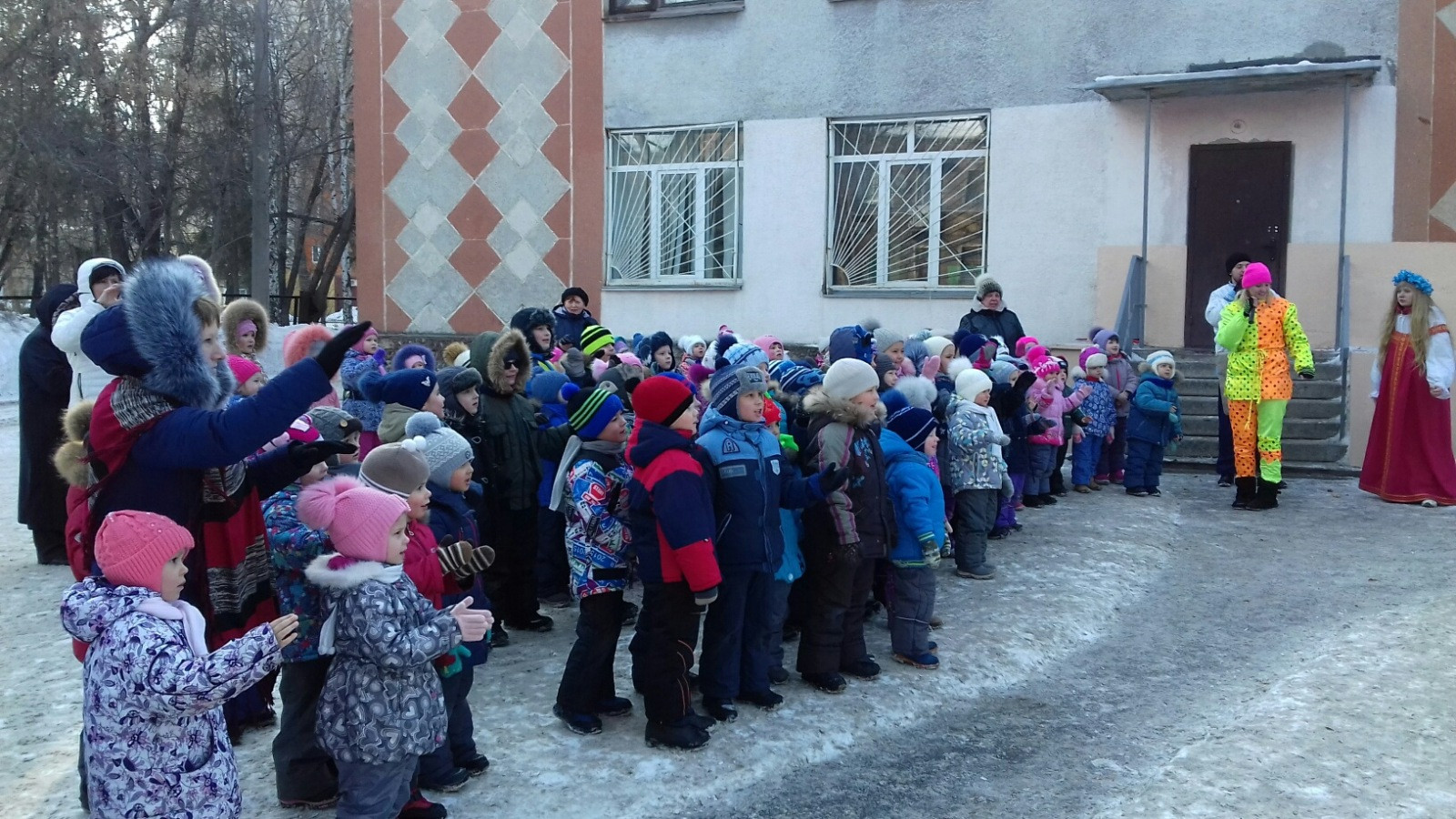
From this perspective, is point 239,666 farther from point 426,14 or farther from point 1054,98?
point 426,14

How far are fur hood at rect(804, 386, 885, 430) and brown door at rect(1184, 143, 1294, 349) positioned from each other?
796cm

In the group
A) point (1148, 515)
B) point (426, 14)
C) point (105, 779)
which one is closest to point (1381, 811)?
point (105, 779)

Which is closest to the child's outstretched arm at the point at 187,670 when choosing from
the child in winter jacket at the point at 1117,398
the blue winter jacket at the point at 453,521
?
the blue winter jacket at the point at 453,521

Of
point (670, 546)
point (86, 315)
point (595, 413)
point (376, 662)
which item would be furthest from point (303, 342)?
point (376, 662)

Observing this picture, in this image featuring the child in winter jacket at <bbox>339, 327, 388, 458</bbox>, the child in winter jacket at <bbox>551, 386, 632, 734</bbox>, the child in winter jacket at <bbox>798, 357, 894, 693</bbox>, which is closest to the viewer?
the child in winter jacket at <bbox>551, 386, 632, 734</bbox>

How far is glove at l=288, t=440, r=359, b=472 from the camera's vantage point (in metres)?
4.14

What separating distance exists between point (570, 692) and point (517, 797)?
2.27ft

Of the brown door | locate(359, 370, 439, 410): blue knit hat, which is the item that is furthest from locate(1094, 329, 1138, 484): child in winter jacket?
locate(359, 370, 439, 410): blue knit hat

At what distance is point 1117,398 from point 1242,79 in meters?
3.32

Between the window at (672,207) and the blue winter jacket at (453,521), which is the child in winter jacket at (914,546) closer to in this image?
the blue winter jacket at (453,521)

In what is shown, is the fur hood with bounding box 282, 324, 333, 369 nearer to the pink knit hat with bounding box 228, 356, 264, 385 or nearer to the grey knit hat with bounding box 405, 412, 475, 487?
the pink knit hat with bounding box 228, 356, 264, 385

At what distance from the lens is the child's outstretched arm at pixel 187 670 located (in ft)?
11.0

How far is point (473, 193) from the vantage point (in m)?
15.6

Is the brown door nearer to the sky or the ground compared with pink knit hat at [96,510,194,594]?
nearer to the sky
